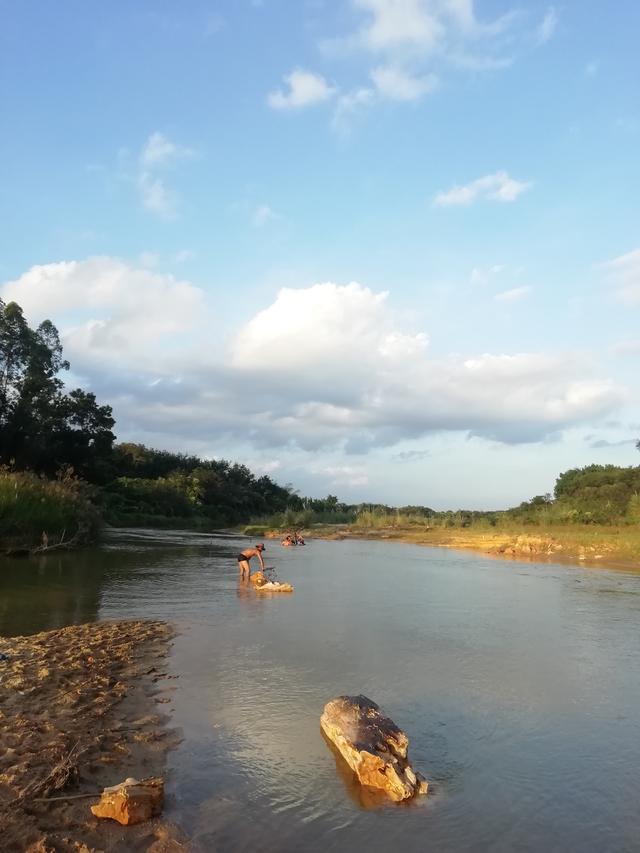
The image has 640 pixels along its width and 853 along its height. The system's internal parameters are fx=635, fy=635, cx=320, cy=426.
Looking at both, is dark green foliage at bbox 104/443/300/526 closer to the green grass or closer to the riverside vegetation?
the riverside vegetation

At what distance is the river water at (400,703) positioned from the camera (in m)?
4.82

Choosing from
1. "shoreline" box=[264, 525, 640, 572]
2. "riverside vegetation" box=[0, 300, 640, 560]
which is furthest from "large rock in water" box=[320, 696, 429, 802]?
"shoreline" box=[264, 525, 640, 572]

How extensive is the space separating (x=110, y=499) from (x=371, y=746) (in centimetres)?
5466

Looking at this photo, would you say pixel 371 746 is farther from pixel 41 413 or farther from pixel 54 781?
pixel 41 413

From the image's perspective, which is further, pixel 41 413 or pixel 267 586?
pixel 41 413

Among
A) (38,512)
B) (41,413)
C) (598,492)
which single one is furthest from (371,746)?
(598,492)

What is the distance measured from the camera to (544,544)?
3256 centimetres

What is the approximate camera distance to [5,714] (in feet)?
20.6

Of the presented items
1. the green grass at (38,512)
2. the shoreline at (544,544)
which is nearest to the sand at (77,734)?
the green grass at (38,512)

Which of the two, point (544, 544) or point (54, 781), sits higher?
point (544, 544)

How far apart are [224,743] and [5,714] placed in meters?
2.20

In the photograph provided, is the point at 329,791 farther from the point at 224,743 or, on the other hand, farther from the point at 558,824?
the point at 558,824

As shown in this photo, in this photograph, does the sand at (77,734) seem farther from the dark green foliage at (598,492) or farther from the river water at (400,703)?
the dark green foliage at (598,492)

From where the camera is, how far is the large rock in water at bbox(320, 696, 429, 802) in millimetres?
5292
